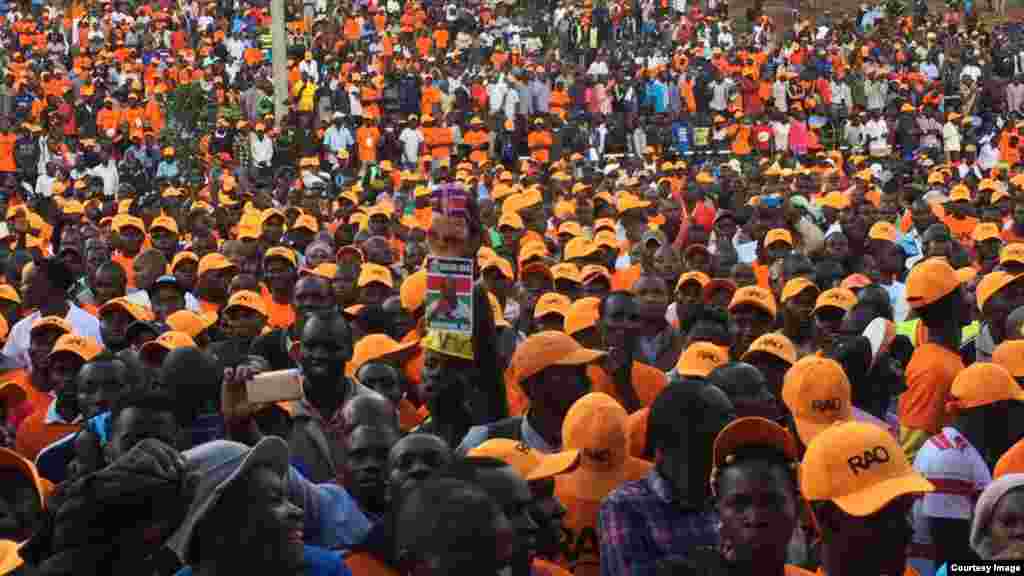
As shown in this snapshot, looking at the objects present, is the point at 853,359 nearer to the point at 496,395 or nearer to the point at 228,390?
the point at 496,395

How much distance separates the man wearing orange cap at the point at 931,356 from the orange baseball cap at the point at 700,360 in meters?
0.78

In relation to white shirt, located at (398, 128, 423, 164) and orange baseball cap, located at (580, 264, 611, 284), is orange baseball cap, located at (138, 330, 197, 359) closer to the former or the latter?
orange baseball cap, located at (580, 264, 611, 284)

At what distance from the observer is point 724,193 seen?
19.3 meters

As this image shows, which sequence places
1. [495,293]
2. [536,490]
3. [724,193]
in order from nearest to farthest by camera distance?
[536,490] < [495,293] < [724,193]

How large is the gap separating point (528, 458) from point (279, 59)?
21.7m

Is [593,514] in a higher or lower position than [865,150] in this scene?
higher

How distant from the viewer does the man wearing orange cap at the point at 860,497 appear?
4.44m

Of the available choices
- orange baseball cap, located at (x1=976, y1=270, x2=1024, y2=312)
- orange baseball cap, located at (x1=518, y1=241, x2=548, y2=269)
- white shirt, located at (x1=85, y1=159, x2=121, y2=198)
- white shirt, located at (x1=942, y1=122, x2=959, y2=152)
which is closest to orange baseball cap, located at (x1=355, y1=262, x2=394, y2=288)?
orange baseball cap, located at (x1=518, y1=241, x2=548, y2=269)

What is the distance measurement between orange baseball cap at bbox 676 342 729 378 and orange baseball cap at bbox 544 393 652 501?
5.26 ft

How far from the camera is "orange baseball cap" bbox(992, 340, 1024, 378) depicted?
725 centimetres

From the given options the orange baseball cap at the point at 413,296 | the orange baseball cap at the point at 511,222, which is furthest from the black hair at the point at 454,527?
the orange baseball cap at the point at 511,222

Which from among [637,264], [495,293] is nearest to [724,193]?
[637,264]

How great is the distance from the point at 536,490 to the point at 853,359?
2383mm

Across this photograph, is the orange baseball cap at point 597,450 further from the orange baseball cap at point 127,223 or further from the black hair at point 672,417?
the orange baseball cap at point 127,223
